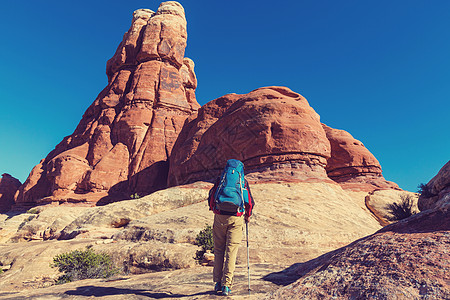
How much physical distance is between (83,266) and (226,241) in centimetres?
623

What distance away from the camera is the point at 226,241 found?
4.57 m

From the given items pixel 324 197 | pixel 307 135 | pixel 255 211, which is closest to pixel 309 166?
pixel 307 135

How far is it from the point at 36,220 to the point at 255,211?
20.1 m

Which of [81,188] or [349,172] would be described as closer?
[349,172]

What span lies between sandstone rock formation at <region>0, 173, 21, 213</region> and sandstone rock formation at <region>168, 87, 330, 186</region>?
4228cm

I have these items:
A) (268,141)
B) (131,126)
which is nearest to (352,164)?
(268,141)

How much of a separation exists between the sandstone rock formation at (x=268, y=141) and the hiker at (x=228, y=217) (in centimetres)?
1309

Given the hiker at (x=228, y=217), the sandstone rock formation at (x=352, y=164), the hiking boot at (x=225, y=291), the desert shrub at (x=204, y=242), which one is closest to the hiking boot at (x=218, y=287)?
the hiker at (x=228, y=217)

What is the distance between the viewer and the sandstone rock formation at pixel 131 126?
36.7m

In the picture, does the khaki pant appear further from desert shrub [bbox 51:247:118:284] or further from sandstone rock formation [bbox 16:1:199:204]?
sandstone rock formation [bbox 16:1:199:204]

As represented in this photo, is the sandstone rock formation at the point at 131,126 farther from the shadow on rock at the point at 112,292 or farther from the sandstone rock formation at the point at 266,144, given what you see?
the shadow on rock at the point at 112,292

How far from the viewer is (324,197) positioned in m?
15.8

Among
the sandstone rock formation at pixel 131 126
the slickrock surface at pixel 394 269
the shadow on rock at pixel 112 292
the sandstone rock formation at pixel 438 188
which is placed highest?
the sandstone rock formation at pixel 131 126

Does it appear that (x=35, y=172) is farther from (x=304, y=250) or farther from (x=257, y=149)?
(x=304, y=250)
